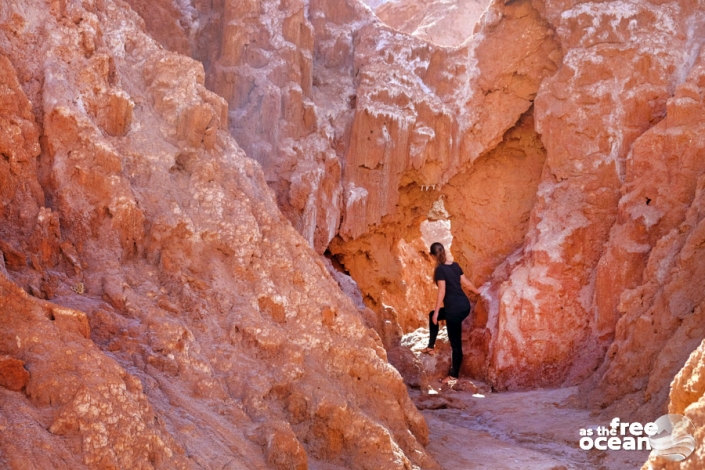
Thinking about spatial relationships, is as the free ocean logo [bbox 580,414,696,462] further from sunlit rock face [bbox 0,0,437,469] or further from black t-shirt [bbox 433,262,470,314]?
black t-shirt [bbox 433,262,470,314]

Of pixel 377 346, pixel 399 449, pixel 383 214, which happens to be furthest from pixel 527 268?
pixel 399 449

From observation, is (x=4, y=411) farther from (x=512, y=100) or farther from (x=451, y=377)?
(x=512, y=100)

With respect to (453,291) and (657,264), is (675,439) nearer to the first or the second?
(657,264)

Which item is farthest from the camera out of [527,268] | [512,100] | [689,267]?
[512,100]

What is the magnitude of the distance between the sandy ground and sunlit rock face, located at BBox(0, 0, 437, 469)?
2.14ft

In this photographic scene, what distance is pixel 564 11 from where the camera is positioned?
35.7ft

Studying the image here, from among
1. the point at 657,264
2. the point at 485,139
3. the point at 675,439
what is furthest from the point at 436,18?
the point at 675,439

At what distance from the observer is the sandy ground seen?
5.47 meters

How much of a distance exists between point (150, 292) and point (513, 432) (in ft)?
13.1

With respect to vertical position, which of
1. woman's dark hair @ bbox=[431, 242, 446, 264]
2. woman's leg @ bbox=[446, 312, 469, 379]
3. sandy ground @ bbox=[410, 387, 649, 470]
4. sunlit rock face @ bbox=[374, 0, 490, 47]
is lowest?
sandy ground @ bbox=[410, 387, 649, 470]

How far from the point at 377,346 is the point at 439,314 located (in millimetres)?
3980

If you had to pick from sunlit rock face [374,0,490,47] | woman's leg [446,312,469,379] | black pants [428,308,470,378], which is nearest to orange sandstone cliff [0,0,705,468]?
black pants [428,308,470,378]

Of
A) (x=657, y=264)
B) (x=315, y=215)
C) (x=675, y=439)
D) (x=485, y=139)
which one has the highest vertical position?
(x=485, y=139)

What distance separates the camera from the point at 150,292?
4.47 meters
